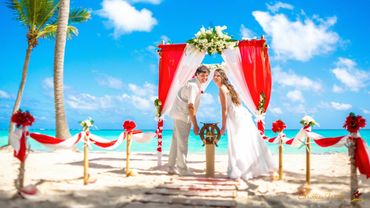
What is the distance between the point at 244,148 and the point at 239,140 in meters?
0.18

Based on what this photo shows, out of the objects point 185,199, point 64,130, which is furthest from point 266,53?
point 64,130

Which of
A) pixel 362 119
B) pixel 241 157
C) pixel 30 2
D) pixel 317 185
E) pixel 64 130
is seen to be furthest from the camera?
pixel 30 2

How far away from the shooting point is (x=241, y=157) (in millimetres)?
6582

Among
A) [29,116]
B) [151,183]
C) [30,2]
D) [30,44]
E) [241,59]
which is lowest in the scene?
[151,183]

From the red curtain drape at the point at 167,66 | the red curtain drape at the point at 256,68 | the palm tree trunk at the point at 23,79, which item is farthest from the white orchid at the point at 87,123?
the palm tree trunk at the point at 23,79

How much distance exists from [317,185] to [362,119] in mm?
1890

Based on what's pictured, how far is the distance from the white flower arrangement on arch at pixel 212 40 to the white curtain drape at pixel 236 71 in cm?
16

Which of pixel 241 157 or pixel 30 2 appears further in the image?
pixel 30 2

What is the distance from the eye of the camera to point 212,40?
7.84m

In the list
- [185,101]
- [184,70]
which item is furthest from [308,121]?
[184,70]

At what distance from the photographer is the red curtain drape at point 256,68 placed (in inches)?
311

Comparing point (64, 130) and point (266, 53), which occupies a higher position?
point (266, 53)

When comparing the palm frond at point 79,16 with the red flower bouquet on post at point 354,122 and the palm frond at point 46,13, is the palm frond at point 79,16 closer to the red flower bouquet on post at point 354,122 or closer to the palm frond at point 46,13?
the palm frond at point 46,13

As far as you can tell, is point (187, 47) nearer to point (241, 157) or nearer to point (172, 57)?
point (172, 57)
